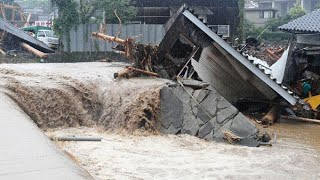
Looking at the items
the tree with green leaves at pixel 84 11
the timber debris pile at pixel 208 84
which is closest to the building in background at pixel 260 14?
the tree with green leaves at pixel 84 11

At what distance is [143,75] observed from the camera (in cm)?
1351

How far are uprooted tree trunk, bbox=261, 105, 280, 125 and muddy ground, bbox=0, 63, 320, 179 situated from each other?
32cm

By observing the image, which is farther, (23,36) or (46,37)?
(46,37)

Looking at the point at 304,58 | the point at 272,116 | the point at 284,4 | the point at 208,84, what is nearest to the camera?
the point at 208,84

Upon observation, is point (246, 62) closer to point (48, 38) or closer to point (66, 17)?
point (66, 17)

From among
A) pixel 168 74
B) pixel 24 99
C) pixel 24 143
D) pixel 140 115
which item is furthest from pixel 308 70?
pixel 24 143

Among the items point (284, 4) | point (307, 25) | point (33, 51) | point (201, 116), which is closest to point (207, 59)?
point (201, 116)

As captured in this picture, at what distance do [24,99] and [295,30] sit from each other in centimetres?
1247

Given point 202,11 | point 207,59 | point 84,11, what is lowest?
point 207,59

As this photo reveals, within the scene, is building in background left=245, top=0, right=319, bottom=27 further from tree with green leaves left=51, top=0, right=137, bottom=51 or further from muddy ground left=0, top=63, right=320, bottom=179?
muddy ground left=0, top=63, right=320, bottom=179

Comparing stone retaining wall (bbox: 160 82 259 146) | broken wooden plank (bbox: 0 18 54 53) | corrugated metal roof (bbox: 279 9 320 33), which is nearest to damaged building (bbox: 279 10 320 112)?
corrugated metal roof (bbox: 279 9 320 33)

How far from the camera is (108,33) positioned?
77.4 ft

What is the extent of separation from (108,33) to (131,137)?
13.6 metres

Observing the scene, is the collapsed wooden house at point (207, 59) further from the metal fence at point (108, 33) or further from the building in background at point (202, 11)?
the building in background at point (202, 11)
